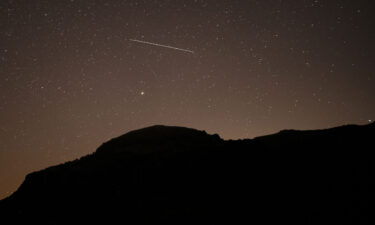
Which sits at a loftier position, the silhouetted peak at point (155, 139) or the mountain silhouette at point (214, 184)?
the silhouetted peak at point (155, 139)

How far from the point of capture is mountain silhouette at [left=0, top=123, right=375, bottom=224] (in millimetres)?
20016

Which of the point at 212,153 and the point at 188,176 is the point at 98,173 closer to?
the point at 188,176

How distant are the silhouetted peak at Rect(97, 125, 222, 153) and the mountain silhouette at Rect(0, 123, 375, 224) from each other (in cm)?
33

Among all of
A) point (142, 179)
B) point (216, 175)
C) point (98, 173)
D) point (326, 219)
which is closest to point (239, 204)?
point (216, 175)

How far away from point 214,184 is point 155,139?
11482mm

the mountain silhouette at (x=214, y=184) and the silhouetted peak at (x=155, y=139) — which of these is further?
the silhouetted peak at (x=155, y=139)

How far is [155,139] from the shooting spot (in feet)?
110

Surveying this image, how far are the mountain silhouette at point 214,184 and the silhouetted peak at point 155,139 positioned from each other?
13.0 inches

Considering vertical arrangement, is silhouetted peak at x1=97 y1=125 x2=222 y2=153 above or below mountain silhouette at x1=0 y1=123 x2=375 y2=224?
above

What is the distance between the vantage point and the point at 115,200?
75.3 ft

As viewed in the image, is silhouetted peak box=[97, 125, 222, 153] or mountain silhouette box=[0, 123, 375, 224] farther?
silhouetted peak box=[97, 125, 222, 153]

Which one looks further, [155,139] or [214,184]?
[155,139]

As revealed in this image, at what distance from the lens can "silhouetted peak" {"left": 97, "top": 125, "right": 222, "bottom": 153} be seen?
1246 inches

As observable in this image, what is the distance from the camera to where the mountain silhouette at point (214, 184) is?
20016mm
